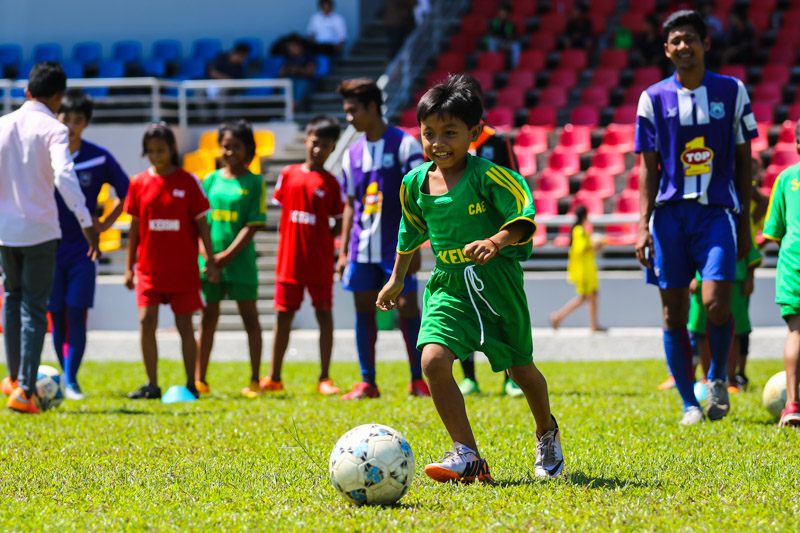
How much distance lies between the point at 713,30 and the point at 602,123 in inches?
111

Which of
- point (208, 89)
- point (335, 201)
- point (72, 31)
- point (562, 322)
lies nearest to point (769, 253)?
point (562, 322)

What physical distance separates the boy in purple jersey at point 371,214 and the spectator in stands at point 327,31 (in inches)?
563

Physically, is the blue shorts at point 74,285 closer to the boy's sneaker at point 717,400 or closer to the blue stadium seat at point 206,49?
the boy's sneaker at point 717,400

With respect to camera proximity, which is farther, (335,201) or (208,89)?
(208,89)

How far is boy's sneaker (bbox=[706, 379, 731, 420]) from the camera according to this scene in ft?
20.3

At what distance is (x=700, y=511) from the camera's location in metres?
3.88

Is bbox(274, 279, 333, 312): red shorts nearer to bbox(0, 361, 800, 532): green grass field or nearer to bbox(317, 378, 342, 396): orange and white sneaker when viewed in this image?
bbox(317, 378, 342, 396): orange and white sneaker

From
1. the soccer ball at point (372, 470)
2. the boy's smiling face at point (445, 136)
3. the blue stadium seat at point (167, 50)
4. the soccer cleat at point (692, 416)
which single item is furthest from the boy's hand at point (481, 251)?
the blue stadium seat at point (167, 50)

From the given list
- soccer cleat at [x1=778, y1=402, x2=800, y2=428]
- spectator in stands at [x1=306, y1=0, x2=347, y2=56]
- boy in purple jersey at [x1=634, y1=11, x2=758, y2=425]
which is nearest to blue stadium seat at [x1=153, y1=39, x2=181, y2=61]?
spectator in stands at [x1=306, y1=0, x2=347, y2=56]

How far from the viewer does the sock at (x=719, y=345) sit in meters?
6.26

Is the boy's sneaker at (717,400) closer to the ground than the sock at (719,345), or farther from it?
closer to the ground

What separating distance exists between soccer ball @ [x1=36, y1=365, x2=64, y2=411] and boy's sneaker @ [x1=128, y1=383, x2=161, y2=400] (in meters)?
0.66

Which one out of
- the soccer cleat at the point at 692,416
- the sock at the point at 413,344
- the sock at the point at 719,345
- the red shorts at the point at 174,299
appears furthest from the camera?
the sock at the point at 413,344

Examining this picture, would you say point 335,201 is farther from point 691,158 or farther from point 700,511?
point 700,511
